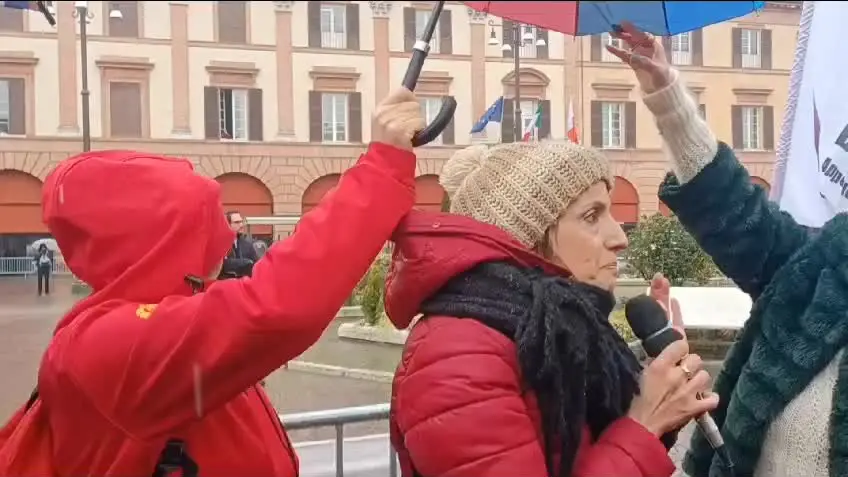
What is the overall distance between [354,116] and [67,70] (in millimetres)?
687

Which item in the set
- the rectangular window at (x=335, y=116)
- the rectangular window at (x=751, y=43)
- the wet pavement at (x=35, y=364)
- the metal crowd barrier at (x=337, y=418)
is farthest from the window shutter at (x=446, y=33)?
the wet pavement at (x=35, y=364)

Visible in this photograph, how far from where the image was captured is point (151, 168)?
1.35 meters

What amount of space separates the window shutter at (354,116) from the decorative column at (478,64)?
0.24 m

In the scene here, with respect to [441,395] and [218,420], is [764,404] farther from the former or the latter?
[218,420]

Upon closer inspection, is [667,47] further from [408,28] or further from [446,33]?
[408,28]

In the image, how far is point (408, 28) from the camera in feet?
4.26

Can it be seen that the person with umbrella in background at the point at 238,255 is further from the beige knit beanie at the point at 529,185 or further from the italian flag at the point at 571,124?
the italian flag at the point at 571,124

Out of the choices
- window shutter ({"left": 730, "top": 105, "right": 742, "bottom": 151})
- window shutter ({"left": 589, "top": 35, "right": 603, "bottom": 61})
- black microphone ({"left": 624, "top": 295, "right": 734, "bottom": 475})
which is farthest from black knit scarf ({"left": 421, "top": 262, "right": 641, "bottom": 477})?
window shutter ({"left": 730, "top": 105, "right": 742, "bottom": 151})

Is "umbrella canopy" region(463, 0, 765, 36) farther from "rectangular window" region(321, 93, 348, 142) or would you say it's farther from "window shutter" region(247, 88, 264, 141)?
"window shutter" region(247, 88, 264, 141)

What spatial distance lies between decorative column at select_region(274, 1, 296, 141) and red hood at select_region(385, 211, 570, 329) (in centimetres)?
32

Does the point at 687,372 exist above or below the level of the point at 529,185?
below

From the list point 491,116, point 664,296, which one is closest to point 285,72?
point 491,116

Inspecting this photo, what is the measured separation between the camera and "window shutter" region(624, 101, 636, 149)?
194 cm

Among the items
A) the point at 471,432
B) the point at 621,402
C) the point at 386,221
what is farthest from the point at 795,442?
the point at 386,221
